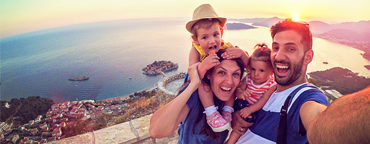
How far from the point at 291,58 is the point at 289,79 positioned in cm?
19

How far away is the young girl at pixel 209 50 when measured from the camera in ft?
5.49

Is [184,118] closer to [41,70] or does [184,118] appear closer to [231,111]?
[231,111]

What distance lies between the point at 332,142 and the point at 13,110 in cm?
4678

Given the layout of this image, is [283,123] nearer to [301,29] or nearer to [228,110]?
[228,110]

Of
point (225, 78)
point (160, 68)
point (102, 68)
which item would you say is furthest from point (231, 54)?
point (102, 68)

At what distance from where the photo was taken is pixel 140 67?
6334 cm

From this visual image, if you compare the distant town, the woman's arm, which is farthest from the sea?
the woman's arm

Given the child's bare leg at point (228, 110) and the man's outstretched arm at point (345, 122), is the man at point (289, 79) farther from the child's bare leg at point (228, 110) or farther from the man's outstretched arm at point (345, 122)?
the man's outstretched arm at point (345, 122)

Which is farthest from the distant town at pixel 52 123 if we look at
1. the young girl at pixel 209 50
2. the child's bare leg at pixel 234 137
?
the child's bare leg at pixel 234 137

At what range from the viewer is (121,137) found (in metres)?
3.31

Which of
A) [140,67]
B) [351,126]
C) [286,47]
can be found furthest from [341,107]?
[140,67]

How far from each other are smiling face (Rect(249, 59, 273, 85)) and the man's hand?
51 centimetres

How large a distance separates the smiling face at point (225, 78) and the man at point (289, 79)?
0.36 meters

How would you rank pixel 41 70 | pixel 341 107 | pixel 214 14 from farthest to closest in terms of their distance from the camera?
pixel 41 70 < pixel 214 14 < pixel 341 107
